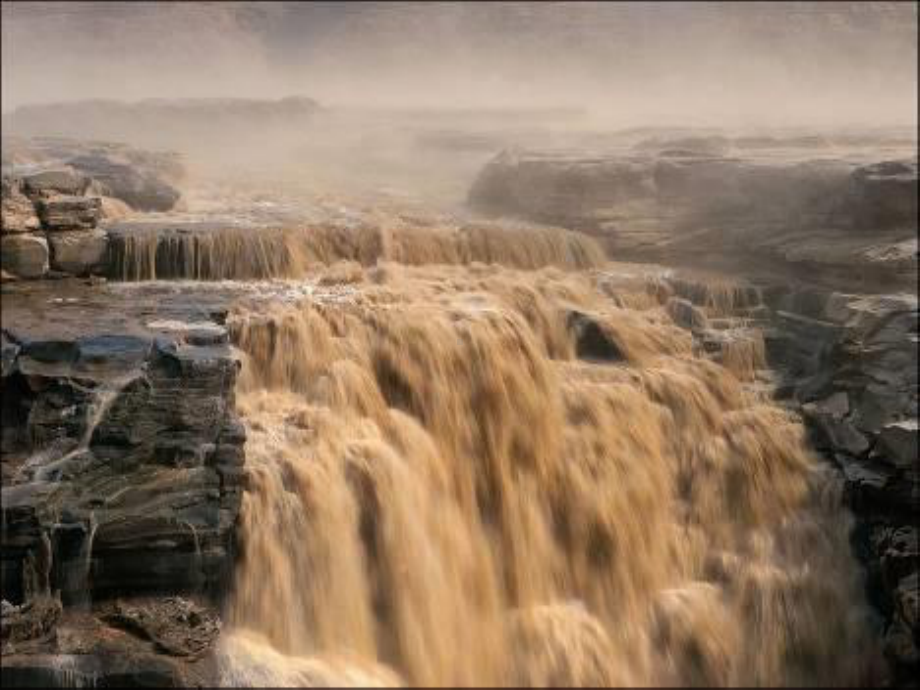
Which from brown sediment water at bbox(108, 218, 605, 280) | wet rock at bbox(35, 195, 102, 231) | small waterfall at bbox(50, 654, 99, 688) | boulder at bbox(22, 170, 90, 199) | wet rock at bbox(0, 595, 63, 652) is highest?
boulder at bbox(22, 170, 90, 199)

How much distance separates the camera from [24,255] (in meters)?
10.1

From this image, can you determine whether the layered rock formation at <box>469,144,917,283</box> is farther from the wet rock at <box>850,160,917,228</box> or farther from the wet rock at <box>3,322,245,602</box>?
the wet rock at <box>3,322,245,602</box>

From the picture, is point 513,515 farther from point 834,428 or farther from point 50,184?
point 50,184

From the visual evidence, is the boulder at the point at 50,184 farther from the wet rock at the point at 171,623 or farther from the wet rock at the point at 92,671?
the wet rock at the point at 92,671

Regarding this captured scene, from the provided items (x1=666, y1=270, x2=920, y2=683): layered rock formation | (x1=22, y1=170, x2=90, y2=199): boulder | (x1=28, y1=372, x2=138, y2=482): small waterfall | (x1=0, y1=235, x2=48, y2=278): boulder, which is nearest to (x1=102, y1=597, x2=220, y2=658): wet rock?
(x1=28, y1=372, x2=138, y2=482): small waterfall

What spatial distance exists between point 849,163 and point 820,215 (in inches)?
45.5

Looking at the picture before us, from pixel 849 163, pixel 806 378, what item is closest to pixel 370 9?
pixel 849 163

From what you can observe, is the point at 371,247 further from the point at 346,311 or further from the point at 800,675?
the point at 800,675

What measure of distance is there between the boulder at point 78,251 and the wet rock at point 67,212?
0.07 m

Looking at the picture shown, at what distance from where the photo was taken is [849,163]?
13.8m

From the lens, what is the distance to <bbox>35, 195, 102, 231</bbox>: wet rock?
1035 cm

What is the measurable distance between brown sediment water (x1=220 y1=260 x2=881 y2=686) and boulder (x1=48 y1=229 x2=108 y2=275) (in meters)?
1.82

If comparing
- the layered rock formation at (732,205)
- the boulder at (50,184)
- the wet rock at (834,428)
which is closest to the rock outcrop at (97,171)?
the boulder at (50,184)

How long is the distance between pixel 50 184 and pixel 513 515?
521cm
